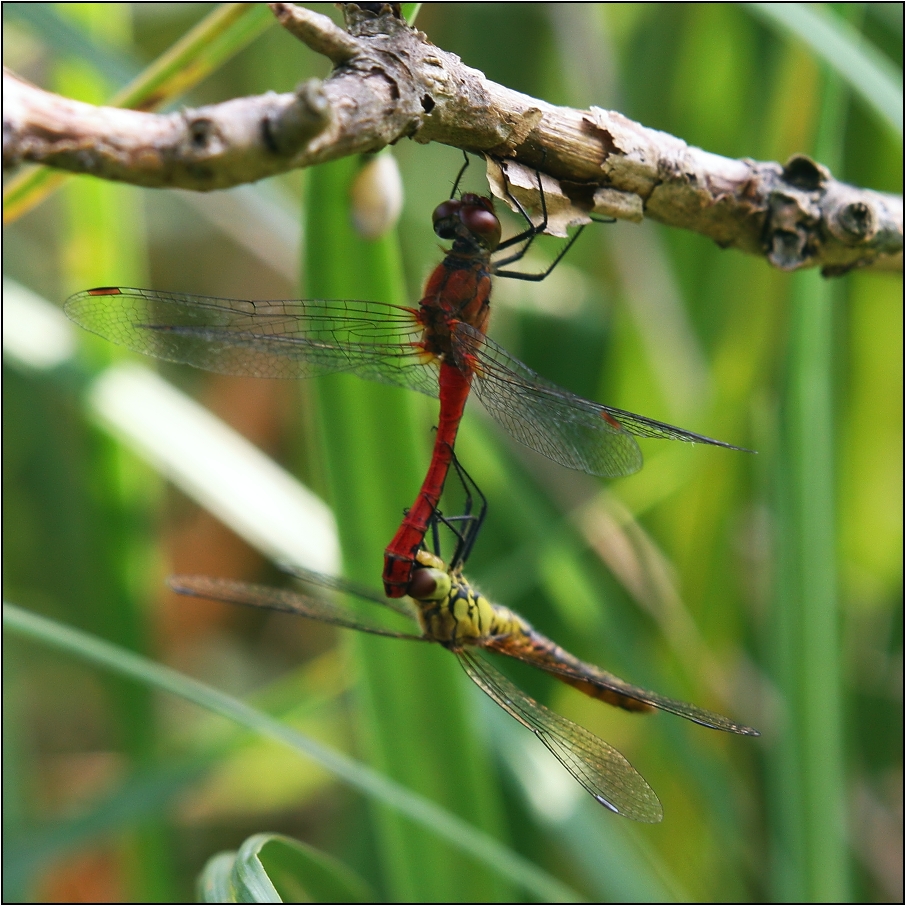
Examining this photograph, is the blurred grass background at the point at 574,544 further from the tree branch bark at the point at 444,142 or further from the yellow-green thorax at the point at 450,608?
the tree branch bark at the point at 444,142

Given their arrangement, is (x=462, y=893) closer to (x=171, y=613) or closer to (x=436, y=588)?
(x=436, y=588)

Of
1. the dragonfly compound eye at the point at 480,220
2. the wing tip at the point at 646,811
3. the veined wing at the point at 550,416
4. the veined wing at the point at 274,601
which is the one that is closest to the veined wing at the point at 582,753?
the wing tip at the point at 646,811

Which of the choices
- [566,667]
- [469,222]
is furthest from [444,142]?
[566,667]

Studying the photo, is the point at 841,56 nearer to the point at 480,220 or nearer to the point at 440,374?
the point at 480,220

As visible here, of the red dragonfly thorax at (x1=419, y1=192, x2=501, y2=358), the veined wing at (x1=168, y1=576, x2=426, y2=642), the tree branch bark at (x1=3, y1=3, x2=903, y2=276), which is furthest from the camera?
the veined wing at (x1=168, y1=576, x2=426, y2=642)

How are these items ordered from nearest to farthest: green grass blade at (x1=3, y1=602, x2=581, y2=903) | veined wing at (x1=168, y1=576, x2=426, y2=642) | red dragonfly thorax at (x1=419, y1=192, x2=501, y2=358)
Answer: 1. green grass blade at (x1=3, y1=602, x2=581, y2=903)
2. red dragonfly thorax at (x1=419, y1=192, x2=501, y2=358)
3. veined wing at (x1=168, y1=576, x2=426, y2=642)

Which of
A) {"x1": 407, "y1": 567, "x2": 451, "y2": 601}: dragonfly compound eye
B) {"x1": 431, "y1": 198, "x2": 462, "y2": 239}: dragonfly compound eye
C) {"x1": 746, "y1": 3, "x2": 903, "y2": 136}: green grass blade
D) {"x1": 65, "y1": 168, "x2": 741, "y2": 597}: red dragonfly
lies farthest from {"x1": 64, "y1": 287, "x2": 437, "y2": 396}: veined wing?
{"x1": 746, "y1": 3, "x2": 903, "y2": 136}: green grass blade

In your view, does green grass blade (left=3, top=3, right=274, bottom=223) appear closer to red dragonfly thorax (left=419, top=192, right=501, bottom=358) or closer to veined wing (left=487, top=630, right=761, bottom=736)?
red dragonfly thorax (left=419, top=192, right=501, bottom=358)

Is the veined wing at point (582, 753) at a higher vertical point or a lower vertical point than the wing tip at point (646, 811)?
higher

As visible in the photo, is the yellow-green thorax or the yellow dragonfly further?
the yellow-green thorax
